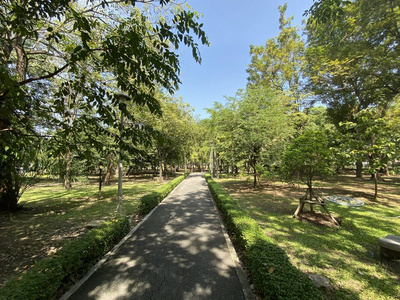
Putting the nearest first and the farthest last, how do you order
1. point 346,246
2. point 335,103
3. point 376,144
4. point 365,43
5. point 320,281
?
point 320,281
point 346,246
point 365,43
point 376,144
point 335,103

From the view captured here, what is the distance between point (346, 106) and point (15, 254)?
872 inches

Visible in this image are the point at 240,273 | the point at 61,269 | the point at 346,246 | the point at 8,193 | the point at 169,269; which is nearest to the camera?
the point at 61,269

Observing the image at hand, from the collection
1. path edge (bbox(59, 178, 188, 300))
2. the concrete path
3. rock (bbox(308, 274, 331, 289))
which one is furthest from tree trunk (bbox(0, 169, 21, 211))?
rock (bbox(308, 274, 331, 289))

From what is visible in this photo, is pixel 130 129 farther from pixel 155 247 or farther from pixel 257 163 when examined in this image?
pixel 257 163

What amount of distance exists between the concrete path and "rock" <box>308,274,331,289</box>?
3.96 feet

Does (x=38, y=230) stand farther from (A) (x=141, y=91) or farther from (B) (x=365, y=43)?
(B) (x=365, y=43)

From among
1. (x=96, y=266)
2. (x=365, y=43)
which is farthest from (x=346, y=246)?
(x=365, y=43)

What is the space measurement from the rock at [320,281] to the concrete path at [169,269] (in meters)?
1.21

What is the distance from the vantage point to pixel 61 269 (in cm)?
284

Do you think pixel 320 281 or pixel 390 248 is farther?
pixel 390 248

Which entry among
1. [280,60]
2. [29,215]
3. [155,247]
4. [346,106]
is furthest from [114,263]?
[280,60]

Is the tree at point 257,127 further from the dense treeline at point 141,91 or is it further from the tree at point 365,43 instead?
the tree at point 365,43

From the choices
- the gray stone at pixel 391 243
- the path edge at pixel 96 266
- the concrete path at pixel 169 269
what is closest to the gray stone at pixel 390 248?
the gray stone at pixel 391 243

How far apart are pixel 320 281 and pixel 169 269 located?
2808mm
